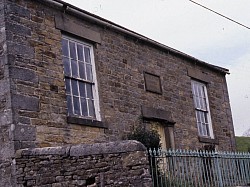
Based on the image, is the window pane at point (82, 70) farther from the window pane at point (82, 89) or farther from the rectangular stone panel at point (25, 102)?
the rectangular stone panel at point (25, 102)

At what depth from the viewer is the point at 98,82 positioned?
10703 mm

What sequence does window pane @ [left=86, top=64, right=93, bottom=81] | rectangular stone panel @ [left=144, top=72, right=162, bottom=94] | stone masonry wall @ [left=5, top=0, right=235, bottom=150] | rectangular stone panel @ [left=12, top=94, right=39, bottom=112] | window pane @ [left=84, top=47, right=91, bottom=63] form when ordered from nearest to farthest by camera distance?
rectangular stone panel @ [left=12, top=94, right=39, bottom=112] < stone masonry wall @ [left=5, top=0, right=235, bottom=150] < window pane @ [left=86, top=64, right=93, bottom=81] < window pane @ [left=84, top=47, right=91, bottom=63] < rectangular stone panel @ [left=144, top=72, right=162, bottom=94]

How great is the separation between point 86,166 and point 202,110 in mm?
7767

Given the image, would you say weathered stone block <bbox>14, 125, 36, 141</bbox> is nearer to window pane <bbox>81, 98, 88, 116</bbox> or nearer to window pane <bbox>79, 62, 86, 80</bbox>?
window pane <bbox>81, 98, 88, 116</bbox>

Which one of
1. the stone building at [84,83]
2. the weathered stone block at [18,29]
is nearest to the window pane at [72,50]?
the stone building at [84,83]

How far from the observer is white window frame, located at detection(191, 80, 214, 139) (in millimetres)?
14531

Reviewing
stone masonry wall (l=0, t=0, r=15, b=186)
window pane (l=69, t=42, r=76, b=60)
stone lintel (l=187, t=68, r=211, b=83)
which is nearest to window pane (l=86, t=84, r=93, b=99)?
window pane (l=69, t=42, r=76, b=60)

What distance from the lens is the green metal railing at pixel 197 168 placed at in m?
8.29

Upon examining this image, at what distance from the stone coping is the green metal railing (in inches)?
26.1

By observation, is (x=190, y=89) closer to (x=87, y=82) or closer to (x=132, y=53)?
(x=132, y=53)

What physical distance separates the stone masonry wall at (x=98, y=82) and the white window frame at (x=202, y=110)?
0.90ft

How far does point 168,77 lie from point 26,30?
5.34 meters

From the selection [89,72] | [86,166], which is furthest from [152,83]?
[86,166]

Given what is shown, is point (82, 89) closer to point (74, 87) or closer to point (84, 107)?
point (74, 87)
